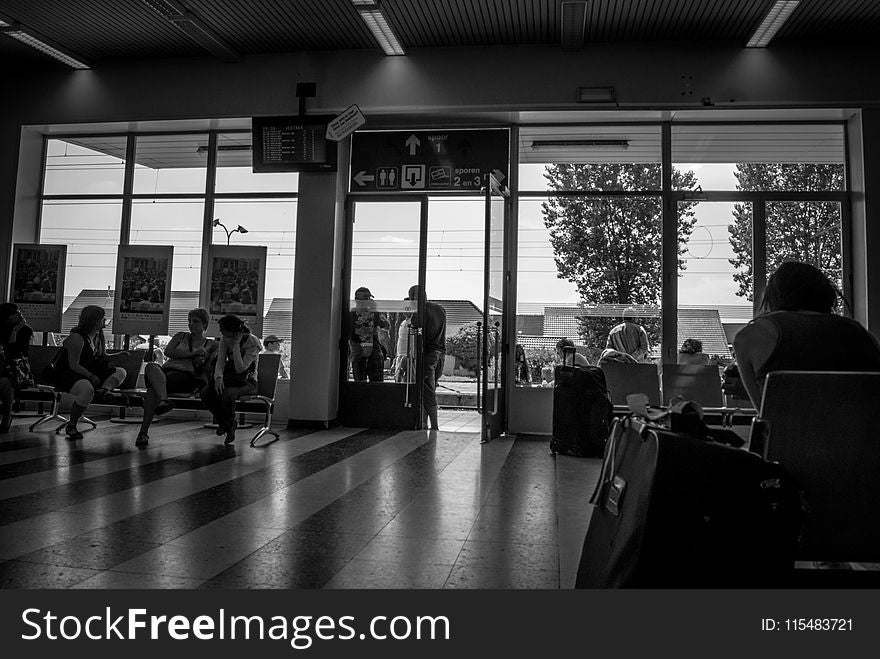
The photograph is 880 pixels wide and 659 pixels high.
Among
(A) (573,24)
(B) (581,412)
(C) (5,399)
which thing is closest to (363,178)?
(A) (573,24)

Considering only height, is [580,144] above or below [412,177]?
above

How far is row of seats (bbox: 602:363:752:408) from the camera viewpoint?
488 cm

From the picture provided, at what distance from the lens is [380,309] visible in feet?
21.9

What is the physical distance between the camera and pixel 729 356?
247 inches

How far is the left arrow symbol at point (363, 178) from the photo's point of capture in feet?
22.3

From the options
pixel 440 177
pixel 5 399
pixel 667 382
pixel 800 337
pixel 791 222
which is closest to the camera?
pixel 800 337

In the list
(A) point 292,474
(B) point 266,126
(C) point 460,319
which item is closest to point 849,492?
(A) point 292,474

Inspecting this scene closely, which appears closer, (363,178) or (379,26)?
(379,26)

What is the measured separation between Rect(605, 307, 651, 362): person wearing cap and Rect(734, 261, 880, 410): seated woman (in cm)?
409

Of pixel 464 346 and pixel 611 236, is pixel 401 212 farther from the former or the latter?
pixel 464 346

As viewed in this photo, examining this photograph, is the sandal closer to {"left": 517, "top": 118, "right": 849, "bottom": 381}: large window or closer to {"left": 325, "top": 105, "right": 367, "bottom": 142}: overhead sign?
{"left": 325, "top": 105, "right": 367, "bottom": 142}: overhead sign

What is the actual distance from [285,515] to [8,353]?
155 inches

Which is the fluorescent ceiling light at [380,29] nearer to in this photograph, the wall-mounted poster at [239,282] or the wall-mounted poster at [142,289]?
the wall-mounted poster at [239,282]

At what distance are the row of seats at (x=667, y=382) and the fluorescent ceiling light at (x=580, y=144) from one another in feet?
8.52
